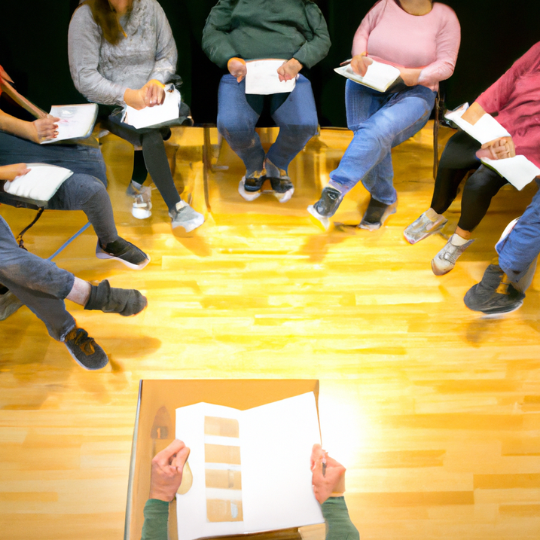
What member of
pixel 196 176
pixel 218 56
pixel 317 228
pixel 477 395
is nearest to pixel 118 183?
pixel 196 176

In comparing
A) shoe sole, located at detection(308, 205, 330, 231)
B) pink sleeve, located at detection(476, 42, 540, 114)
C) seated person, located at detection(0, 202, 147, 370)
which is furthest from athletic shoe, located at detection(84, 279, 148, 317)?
pink sleeve, located at detection(476, 42, 540, 114)

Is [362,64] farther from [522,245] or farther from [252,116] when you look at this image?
[522,245]

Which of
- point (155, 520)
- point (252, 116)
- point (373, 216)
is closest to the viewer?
point (155, 520)

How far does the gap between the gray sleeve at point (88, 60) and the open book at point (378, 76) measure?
1035mm

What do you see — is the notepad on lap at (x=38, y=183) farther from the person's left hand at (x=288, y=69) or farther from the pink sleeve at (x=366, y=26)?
the pink sleeve at (x=366, y=26)

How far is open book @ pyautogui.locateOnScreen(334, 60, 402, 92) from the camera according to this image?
1938mm

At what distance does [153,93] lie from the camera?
2.00 meters

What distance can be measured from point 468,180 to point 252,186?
1037 millimetres

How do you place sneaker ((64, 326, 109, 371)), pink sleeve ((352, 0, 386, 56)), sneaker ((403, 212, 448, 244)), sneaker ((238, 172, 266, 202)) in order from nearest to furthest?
sneaker ((64, 326, 109, 371))
pink sleeve ((352, 0, 386, 56))
sneaker ((403, 212, 448, 244))
sneaker ((238, 172, 266, 202))

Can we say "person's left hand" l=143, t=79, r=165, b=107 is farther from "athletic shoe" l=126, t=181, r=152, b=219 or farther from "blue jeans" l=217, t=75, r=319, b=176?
"athletic shoe" l=126, t=181, r=152, b=219

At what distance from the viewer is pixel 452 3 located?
1.98 meters

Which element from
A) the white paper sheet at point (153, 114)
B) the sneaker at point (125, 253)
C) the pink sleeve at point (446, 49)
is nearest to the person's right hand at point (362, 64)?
the pink sleeve at point (446, 49)

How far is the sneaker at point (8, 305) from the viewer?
191 cm

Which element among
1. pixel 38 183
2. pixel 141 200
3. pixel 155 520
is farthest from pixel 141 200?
pixel 155 520
